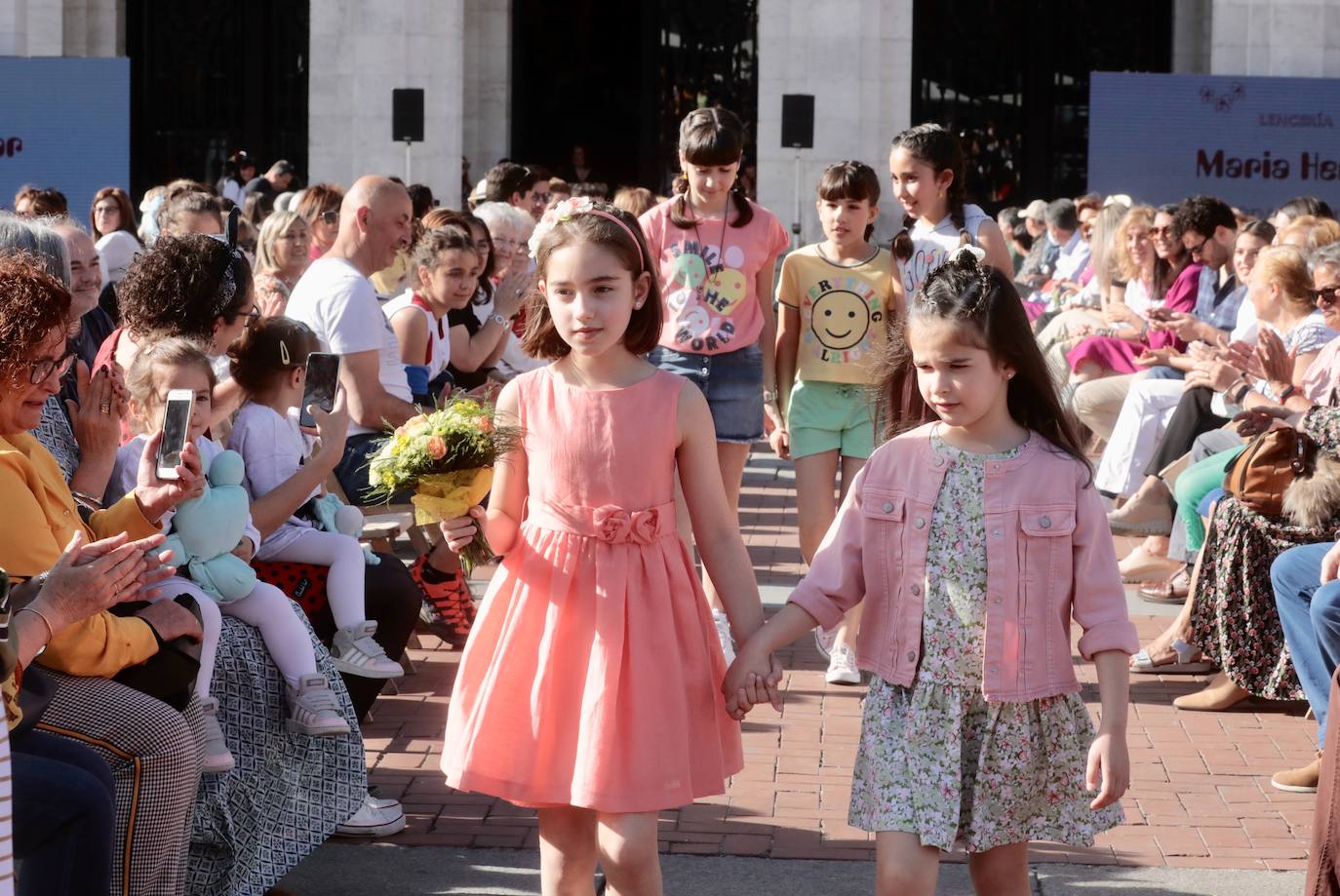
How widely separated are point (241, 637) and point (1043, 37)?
26.3m

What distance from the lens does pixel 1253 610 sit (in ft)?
21.0

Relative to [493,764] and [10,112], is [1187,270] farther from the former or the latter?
[10,112]

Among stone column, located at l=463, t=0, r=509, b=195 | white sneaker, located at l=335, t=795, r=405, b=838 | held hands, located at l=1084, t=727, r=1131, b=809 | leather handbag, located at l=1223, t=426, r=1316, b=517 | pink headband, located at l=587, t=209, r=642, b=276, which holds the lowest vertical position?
white sneaker, located at l=335, t=795, r=405, b=838

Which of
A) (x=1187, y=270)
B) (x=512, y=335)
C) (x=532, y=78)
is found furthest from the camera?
(x=532, y=78)

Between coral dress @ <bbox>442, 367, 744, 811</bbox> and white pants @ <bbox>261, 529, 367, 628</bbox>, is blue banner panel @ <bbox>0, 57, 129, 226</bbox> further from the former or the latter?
coral dress @ <bbox>442, 367, 744, 811</bbox>

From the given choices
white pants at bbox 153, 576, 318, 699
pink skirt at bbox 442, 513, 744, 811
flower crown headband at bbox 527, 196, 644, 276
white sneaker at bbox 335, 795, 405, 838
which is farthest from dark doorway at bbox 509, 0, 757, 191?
pink skirt at bbox 442, 513, 744, 811

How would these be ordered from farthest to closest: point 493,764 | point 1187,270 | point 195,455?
point 1187,270 → point 195,455 → point 493,764

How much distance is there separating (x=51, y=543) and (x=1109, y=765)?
7.52 ft

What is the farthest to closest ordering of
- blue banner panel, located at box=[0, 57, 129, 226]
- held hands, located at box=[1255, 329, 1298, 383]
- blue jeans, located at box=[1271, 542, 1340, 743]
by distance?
blue banner panel, located at box=[0, 57, 129, 226]
held hands, located at box=[1255, 329, 1298, 383]
blue jeans, located at box=[1271, 542, 1340, 743]

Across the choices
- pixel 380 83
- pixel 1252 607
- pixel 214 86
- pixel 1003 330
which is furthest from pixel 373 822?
pixel 214 86

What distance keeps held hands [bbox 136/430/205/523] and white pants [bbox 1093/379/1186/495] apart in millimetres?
6112

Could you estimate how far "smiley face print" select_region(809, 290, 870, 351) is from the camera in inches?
271

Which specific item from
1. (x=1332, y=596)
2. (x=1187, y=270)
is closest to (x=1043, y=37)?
(x=1187, y=270)

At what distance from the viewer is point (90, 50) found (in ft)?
89.8
